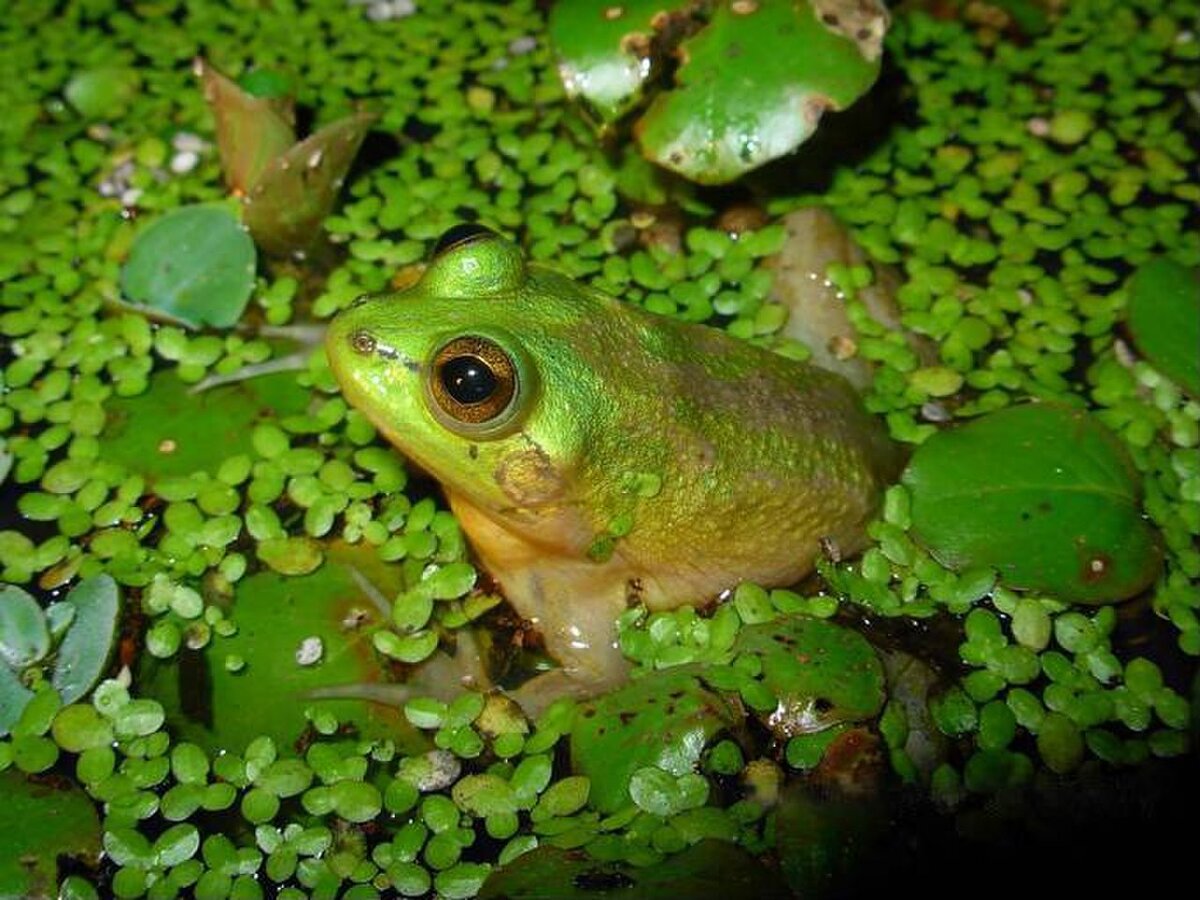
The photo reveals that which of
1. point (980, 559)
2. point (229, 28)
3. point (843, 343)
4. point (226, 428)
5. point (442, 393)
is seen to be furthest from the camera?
point (229, 28)

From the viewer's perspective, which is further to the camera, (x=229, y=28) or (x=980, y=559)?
(x=229, y=28)

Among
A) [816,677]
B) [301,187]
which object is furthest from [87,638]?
[816,677]

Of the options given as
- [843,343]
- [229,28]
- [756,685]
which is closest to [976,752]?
[756,685]

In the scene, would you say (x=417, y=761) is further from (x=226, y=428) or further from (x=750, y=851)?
(x=226, y=428)

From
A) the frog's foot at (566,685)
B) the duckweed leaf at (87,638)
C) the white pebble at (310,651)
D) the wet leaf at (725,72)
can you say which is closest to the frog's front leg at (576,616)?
the frog's foot at (566,685)

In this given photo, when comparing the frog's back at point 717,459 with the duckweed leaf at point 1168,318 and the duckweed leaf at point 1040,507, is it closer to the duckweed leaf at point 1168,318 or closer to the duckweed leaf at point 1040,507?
the duckweed leaf at point 1040,507

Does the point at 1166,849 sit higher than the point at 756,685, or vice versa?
the point at 756,685

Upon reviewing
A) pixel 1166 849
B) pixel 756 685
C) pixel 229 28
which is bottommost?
pixel 1166 849
